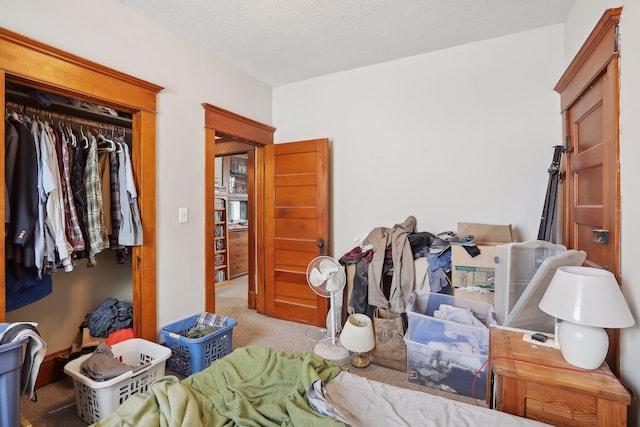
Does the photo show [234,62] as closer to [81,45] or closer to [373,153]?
[81,45]

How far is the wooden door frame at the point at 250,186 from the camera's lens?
2766 millimetres

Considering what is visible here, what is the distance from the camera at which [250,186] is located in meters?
3.70

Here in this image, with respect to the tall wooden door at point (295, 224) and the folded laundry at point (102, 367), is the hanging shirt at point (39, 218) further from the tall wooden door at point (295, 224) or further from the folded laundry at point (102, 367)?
the tall wooden door at point (295, 224)

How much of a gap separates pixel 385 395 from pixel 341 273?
1401 mm

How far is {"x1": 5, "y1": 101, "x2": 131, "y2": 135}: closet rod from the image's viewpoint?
2028 mm

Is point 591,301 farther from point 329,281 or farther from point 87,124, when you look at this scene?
point 87,124

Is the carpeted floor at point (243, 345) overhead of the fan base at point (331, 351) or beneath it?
beneath

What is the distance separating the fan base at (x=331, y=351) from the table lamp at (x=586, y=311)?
1611 millimetres

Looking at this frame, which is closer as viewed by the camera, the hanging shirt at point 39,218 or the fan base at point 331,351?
the hanging shirt at point 39,218

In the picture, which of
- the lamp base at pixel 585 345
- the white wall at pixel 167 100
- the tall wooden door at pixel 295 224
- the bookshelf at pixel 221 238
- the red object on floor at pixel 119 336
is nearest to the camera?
the lamp base at pixel 585 345

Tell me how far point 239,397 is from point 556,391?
3.88ft

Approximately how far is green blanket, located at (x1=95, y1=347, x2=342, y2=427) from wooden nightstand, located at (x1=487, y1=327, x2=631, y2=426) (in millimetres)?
700

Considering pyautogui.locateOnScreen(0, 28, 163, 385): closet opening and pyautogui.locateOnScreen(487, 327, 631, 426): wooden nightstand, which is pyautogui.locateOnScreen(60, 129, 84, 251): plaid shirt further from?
pyautogui.locateOnScreen(487, 327, 631, 426): wooden nightstand

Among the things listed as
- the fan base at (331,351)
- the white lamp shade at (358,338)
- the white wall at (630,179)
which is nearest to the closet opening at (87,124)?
the fan base at (331,351)
